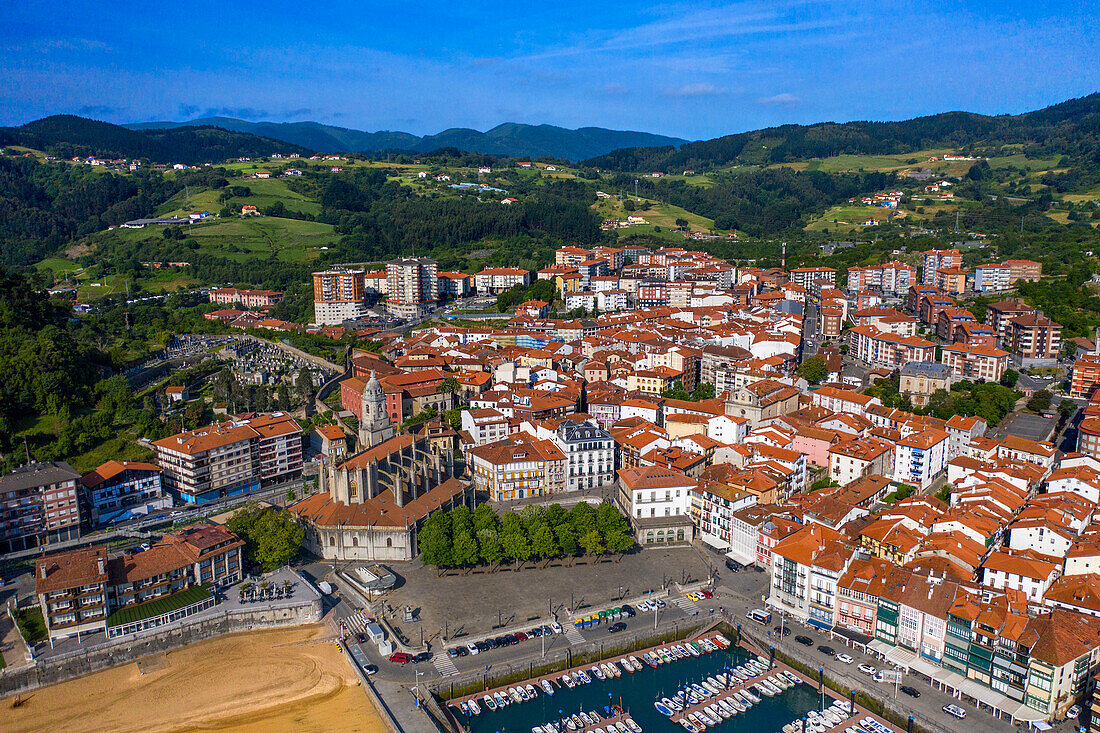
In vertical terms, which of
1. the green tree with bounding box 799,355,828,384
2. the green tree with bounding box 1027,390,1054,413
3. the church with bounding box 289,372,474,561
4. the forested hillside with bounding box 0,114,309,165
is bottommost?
the church with bounding box 289,372,474,561

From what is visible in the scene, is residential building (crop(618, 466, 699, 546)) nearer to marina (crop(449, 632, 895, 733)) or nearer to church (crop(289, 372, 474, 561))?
marina (crop(449, 632, 895, 733))

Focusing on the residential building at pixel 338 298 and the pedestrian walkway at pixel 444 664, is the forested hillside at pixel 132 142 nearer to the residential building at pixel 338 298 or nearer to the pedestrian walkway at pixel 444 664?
the residential building at pixel 338 298

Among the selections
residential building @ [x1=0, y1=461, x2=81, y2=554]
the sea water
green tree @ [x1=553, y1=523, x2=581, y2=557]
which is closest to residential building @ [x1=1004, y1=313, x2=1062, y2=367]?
green tree @ [x1=553, y1=523, x2=581, y2=557]

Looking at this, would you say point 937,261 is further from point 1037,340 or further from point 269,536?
point 269,536

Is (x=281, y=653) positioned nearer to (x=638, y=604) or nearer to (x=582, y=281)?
(x=638, y=604)

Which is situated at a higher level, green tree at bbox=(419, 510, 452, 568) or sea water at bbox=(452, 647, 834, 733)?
green tree at bbox=(419, 510, 452, 568)

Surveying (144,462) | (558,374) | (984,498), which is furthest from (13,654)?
(984,498)

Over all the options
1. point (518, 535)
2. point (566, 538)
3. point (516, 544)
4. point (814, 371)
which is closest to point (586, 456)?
point (566, 538)
